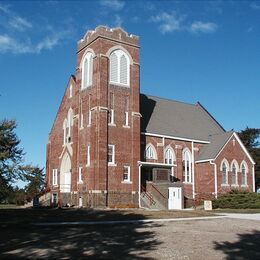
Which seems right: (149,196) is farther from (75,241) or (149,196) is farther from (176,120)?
(75,241)

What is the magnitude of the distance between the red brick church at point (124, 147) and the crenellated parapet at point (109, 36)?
0.33ft

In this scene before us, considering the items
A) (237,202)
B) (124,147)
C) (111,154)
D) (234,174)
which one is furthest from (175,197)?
(234,174)

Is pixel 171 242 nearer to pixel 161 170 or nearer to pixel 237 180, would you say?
→ pixel 161 170

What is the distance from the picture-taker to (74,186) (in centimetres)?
4250

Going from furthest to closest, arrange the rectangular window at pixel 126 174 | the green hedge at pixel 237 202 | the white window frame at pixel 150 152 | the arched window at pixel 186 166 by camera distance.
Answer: the arched window at pixel 186 166 < the white window frame at pixel 150 152 < the rectangular window at pixel 126 174 < the green hedge at pixel 237 202

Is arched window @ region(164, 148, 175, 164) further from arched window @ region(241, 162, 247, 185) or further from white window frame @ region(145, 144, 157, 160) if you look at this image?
arched window @ region(241, 162, 247, 185)

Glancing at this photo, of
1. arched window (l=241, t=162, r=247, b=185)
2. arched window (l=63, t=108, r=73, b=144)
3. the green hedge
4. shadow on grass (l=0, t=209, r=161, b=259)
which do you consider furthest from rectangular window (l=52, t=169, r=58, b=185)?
shadow on grass (l=0, t=209, r=161, b=259)

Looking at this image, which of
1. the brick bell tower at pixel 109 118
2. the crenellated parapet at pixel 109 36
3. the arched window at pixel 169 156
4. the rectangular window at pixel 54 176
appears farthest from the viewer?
the rectangular window at pixel 54 176

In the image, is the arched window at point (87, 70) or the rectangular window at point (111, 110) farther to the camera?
the arched window at point (87, 70)

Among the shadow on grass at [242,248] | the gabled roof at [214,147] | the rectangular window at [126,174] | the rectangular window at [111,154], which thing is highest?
the gabled roof at [214,147]

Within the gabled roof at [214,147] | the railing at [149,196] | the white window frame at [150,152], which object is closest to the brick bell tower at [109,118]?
the railing at [149,196]

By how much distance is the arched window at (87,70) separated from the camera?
43.3m

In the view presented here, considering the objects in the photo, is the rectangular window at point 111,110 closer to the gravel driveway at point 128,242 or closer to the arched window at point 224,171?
the arched window at point 224,171

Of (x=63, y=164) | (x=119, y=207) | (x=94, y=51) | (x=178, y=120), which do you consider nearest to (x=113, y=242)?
(x=119, y=207)
